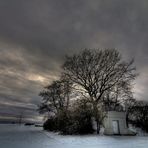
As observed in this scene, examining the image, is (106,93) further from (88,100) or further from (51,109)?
(51,109)

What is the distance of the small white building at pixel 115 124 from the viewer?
2842 cm

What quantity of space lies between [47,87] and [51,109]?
517cm

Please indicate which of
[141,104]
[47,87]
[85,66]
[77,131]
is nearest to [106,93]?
[85,66]

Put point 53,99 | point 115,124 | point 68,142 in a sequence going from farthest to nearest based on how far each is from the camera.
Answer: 1. point 53,99
2. point 115,124
3. point 68,142

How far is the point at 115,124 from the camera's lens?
28.9 m

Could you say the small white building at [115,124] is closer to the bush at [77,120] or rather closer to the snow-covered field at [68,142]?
the bush at [77,120]

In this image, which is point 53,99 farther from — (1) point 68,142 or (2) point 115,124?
(1) point 68,142

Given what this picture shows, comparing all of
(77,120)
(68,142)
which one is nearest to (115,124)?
(77,120)

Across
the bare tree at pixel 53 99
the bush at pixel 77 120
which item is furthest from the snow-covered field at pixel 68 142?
the bare tree at pixel 53 99

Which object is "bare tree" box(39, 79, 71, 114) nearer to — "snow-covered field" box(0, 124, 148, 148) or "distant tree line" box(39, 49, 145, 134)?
"distant tree line" box(39, 49, 145, 134)

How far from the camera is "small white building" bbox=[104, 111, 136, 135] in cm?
2842

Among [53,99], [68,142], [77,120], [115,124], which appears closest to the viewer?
[68,142]

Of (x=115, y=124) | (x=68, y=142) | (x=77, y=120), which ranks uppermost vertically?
(x=77, y=120)

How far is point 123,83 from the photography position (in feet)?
108
